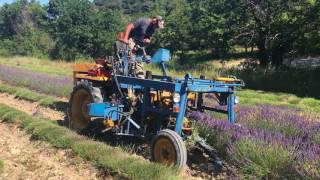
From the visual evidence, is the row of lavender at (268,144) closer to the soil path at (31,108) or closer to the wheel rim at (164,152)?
the wheel rim at (164,152)

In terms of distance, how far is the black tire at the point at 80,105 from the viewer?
9922 mm

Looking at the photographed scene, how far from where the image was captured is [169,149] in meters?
7.35

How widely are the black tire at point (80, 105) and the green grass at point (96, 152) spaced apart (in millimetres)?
458

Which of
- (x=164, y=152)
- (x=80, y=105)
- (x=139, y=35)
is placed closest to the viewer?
(x=164, y=152)

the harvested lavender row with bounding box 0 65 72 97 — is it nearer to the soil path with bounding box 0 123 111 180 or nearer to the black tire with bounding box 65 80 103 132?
the black tire with bounding box 65 80 103 132

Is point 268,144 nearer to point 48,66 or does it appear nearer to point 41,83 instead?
point 41,83

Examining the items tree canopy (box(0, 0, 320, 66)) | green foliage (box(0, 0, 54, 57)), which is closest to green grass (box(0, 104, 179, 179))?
tree canopy (box(0, 0, 320, 66))

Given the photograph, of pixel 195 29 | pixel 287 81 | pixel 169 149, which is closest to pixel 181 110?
pixel 169 149

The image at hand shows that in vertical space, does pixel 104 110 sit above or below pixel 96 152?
above

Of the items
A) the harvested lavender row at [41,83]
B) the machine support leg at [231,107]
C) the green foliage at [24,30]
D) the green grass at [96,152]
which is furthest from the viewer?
the green foliage at [24,30]

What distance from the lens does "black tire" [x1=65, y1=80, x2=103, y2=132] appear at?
9.92m

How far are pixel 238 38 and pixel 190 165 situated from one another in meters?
21.8

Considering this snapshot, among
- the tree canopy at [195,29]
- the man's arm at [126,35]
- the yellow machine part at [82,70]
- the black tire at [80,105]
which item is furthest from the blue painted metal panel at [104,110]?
the tree canopy at [195,29]

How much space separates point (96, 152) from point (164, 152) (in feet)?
4.01
